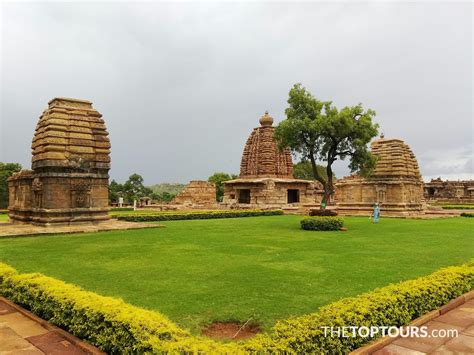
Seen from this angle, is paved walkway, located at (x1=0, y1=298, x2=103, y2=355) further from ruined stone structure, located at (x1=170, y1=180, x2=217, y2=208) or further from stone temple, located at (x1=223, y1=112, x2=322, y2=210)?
ruined stone structure, located at (x1=170, y1=180, x2=217, y2=208)

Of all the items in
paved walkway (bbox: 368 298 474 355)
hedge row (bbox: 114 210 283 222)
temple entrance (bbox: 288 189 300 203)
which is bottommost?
paved walkway (bbox: 368 298 474 355)

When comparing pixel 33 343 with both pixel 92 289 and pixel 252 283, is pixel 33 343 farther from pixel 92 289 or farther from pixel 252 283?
pixel 252 283

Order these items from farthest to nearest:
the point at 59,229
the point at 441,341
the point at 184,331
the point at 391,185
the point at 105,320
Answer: the point at 391,185 < the point at 59,229 < the point at 441,341 < the point at 105,320 < the point at 184,331

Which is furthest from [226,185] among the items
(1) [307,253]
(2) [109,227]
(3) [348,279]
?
(3) [348,279]

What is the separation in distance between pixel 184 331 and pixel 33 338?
2.07m

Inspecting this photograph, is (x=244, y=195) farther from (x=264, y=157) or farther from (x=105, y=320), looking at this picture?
(x=105, y=320)

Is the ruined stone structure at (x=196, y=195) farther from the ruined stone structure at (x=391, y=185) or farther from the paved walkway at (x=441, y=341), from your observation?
the paved walkway at (x=441, y=341)

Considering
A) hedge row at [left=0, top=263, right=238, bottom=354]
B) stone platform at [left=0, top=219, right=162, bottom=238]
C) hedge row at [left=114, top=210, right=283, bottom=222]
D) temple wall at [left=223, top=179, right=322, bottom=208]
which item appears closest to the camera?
hedge row at [left=0, top=263, right=238, bottom=354]

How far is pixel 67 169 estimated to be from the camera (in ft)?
55.6

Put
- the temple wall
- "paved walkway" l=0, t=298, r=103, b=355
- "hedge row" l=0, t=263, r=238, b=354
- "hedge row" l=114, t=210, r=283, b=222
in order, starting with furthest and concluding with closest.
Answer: the temple wall < "hedge row" l=114, t=210, r=283, b=222 < "paved walkway" l=0, t=298, r=103, b=355 < "hedge row" l=0, t=263, r=238, b=354

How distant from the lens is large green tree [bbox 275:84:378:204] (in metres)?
17.8

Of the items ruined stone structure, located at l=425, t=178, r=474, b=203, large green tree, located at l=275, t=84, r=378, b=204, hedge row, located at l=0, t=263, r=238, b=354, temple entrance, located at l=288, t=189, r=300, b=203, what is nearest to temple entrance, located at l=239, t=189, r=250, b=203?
temple entrance, located at l=288, t=189, r=300, b=203

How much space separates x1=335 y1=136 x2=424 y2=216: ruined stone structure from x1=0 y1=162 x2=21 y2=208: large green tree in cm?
3308

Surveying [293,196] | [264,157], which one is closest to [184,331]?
[264,157]
